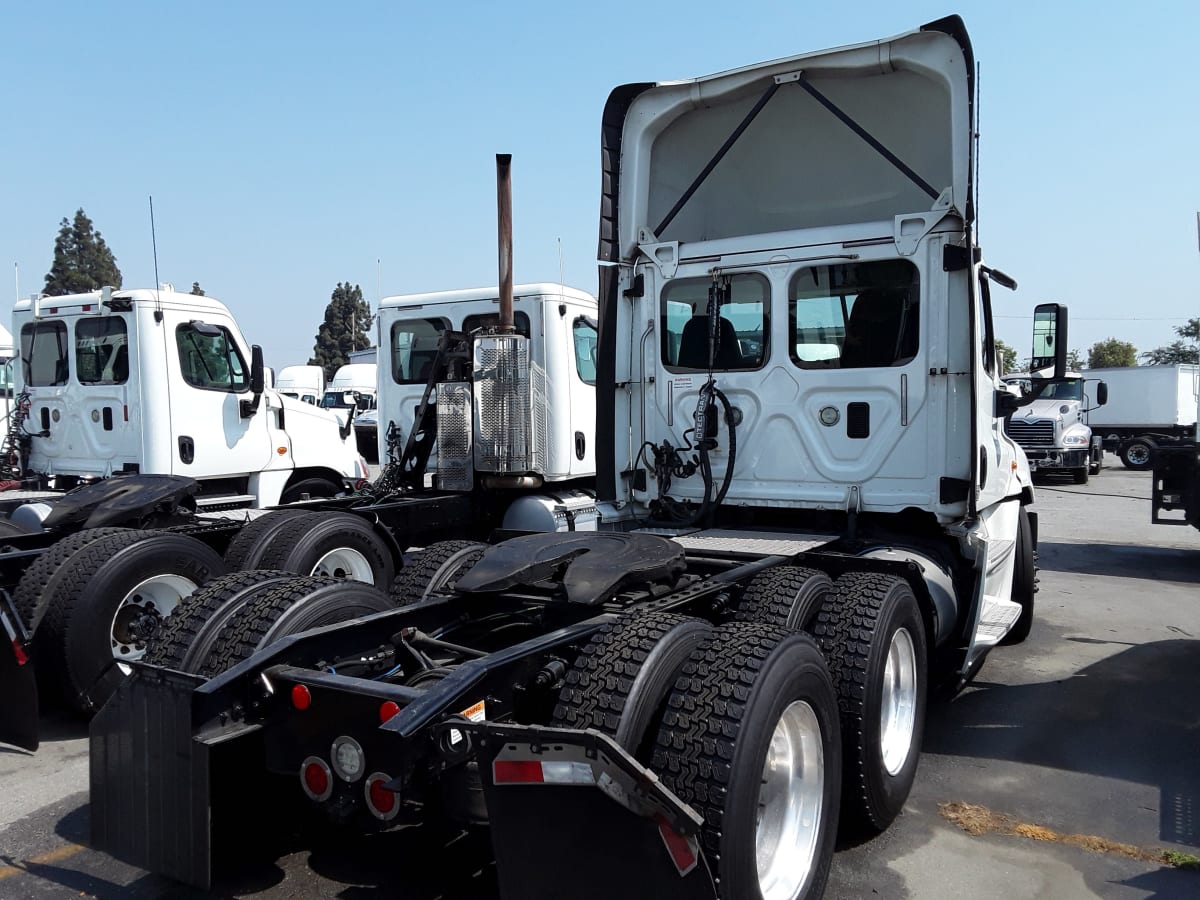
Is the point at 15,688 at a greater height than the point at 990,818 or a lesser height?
greater

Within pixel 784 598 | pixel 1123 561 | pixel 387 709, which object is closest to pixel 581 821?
pixel 387 709

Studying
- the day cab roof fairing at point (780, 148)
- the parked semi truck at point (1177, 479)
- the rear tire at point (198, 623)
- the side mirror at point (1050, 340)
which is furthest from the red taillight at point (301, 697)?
the parked semi truck at point (1177, 479)

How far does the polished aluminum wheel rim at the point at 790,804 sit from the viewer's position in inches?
122

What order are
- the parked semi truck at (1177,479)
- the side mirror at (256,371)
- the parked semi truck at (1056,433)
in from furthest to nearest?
the parked semi truck at (1056,433)
the parked semi truck at (1177,479)
the side mirror at (256,371)

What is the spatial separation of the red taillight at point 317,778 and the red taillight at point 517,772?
0.67 m

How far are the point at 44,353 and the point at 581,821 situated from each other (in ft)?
26.9

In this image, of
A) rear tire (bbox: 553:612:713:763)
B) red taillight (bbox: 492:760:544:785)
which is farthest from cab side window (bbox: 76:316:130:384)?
red taillight (bbox: 492:760:544:785)

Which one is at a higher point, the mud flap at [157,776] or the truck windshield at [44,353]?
the truck windshield at [44,353]

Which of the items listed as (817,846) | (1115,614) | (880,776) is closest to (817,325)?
(880,776)

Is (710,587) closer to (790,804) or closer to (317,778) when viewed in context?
(790,804)

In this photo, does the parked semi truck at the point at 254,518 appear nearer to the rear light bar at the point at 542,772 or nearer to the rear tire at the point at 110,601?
the rear tire at the point at 110,601

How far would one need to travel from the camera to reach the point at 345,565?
22.5 ft

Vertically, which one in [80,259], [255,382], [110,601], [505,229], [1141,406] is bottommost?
[110,601]

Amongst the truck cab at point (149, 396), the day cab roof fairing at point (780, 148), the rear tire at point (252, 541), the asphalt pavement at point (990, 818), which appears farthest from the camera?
the truck cab at point (149, 396)
